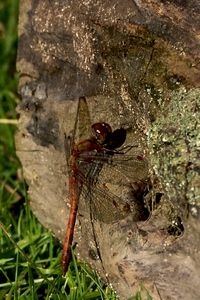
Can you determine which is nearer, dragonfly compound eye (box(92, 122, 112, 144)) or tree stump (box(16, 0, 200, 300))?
tree stump (box(16, 0, 200, 300))

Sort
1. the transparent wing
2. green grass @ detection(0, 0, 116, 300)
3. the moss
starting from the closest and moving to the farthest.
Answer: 1. the moss
2. the transparent wing
3. green grass @ detection(0, 0, 116, 300)

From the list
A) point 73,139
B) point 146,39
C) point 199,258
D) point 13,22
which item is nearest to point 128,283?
point 199,258

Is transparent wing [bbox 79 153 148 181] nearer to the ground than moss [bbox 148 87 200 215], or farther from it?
nearer to the ground

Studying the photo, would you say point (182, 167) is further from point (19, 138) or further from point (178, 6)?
point (19, 138)

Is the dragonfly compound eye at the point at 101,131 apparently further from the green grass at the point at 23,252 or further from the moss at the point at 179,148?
the green grass at the point at 23,252

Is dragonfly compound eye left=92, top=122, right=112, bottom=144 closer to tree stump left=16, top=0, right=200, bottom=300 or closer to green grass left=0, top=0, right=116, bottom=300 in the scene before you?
tree stump left=16, top=0, right=200, bottom=300

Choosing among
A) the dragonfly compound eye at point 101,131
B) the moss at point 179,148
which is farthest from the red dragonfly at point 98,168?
the moss at point 179,148

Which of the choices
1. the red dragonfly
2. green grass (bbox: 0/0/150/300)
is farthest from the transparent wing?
green grass (bbox: 0/0/150/300)
